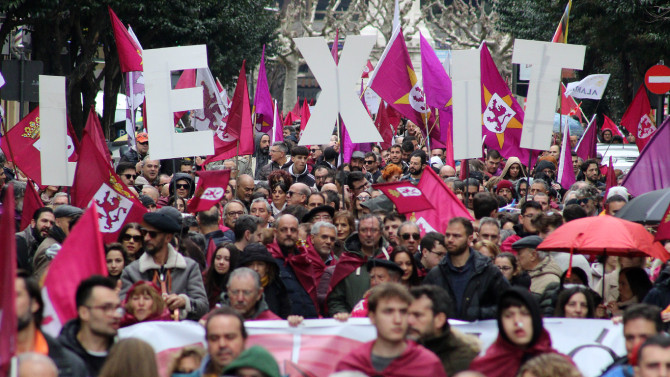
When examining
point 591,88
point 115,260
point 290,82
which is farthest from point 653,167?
point 290,82

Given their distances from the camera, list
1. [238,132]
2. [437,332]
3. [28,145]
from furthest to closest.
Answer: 1. [238,132]
2. [28,145]
3. [437,332]

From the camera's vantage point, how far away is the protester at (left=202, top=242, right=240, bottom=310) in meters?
8.30

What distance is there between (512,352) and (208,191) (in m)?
4.65

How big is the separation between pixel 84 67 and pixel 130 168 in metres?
14.5

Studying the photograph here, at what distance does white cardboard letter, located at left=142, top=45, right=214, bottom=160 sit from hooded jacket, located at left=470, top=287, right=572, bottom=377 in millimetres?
4820

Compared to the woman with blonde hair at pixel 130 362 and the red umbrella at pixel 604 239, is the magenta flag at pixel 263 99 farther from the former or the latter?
the woman with blonde hair at pixel 130 362

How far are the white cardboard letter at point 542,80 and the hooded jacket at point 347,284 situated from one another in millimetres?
3849

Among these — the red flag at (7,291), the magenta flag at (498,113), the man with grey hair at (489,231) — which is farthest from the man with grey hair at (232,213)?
the red flag at (7,291)

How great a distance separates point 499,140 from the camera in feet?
45.5

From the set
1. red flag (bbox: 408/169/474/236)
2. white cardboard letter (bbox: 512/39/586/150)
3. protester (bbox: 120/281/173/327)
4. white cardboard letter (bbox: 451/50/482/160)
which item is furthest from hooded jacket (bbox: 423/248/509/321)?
white cardboard letter (bbox: 512/39/586/150)

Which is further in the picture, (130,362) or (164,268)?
(164,268)

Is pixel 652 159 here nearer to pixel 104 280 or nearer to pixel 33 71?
pixel 104 280

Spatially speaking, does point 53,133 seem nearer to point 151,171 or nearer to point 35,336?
point 151,171

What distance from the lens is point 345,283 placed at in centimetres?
812
